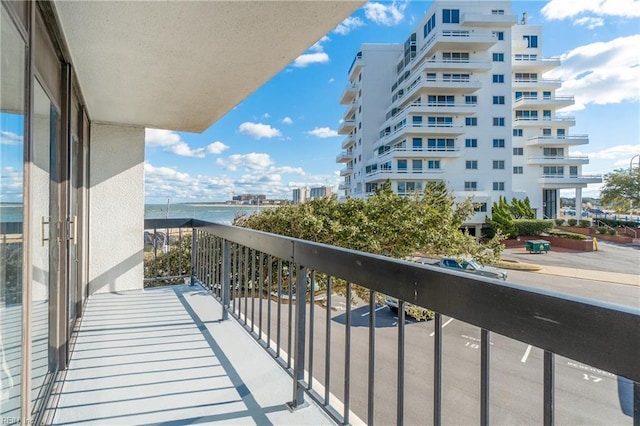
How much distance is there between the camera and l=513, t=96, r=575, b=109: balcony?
1105 inches

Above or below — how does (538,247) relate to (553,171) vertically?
Answer: below

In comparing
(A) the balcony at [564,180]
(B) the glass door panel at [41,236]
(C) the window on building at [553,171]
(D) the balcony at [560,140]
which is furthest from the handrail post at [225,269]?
(C) the window on building at [553,171]

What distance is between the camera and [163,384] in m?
1.99

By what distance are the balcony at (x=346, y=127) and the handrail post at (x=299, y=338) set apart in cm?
3542

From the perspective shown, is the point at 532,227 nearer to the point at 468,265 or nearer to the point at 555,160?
the point at 555,160

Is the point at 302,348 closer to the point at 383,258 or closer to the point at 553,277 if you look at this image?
the point at 383,258

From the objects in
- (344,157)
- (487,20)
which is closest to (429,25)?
(487,20)

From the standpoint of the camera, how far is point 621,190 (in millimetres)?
26281

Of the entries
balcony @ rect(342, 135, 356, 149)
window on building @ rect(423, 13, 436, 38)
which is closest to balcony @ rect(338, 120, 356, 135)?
balcony @ rect(342, 135, 356, 149)

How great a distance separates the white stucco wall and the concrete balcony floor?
0.84 m

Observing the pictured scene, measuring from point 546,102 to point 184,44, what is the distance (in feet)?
111

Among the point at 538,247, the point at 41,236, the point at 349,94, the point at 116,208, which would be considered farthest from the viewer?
the point at 349,94

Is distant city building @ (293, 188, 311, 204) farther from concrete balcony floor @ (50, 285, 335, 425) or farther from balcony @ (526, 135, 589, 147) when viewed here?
balcony @ (526, 135, 589, 147)

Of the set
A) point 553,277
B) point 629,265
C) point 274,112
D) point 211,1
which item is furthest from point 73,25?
point 274,112
